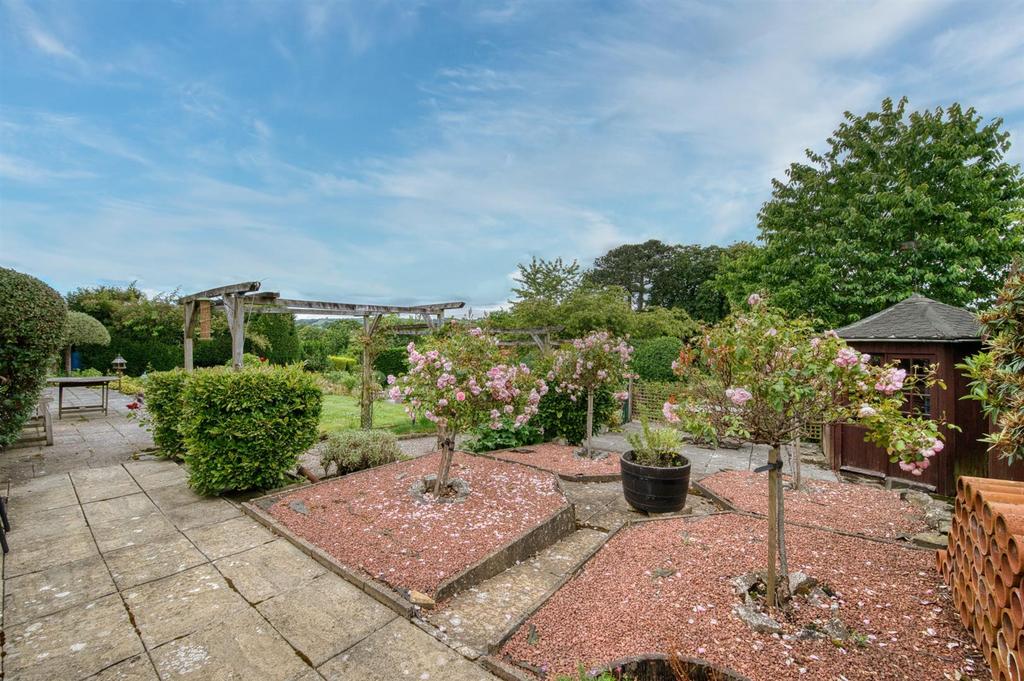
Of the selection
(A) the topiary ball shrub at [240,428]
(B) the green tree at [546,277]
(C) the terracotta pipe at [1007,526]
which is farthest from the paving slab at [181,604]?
(B) the green tree at [546,277]

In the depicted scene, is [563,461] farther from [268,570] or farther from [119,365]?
[119,365]

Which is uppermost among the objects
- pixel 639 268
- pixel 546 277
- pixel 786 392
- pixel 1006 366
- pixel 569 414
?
pixel 639 268

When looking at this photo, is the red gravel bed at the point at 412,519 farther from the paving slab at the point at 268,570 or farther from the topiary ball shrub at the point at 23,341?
the topiary ball shrub at the point at 23,341

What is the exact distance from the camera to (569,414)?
7.33 m

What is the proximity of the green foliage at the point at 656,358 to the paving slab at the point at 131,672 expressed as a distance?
1186 cm

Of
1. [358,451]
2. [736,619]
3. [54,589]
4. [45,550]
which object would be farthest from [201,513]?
[736,619]

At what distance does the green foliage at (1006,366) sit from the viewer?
2571mm

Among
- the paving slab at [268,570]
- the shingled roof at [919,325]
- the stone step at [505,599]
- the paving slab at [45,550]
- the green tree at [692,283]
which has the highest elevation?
the green tree at [692,283]

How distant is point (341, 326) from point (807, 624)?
22976mm

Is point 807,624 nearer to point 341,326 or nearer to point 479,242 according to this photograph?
point 479,242

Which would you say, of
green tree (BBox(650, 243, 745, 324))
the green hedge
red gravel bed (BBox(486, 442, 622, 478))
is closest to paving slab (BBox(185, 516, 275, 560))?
red gravel bed (BBox(486, 442, 622, 478))

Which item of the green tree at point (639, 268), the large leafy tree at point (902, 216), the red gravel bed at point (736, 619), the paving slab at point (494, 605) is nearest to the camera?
the red gravel bed at point (736, 619)

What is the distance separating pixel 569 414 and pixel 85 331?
17000 millimetres

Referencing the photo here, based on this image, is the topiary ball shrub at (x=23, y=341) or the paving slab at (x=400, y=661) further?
the topiary ball shrub at (x=23, y=341)
